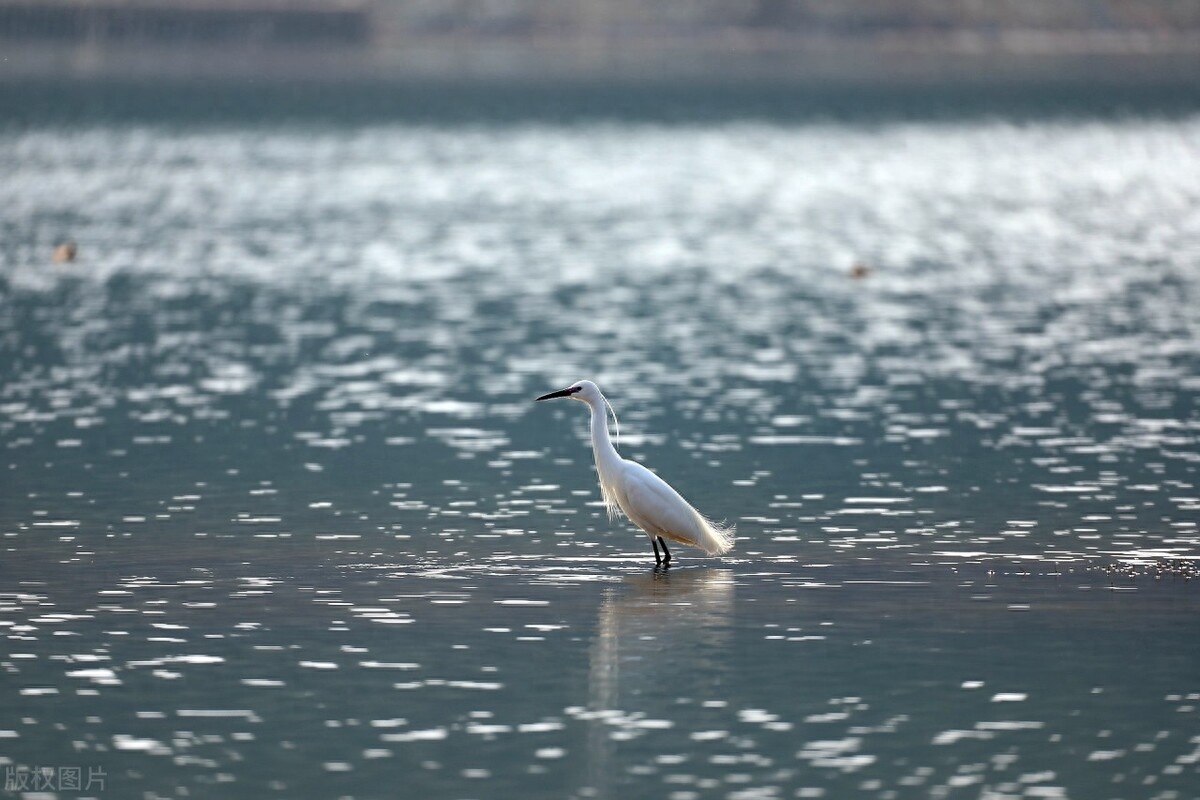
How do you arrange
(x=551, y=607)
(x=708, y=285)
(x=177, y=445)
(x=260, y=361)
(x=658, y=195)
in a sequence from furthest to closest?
(x=658, y=195) < (x=708, y=285) < (x=260, y=361) < (x=177, y=445) < (x=551, y=607)

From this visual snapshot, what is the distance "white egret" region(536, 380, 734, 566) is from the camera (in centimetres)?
2017

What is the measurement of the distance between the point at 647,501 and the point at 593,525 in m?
2.85

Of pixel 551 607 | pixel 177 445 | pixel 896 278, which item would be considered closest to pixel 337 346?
pixel 177 445

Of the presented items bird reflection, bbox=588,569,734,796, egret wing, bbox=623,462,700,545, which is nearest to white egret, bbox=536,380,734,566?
egret wing, bbox=623,462,700,545

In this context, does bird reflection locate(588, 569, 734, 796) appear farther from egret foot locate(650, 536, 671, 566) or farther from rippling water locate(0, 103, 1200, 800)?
egret foot locate(650, 536, 671, 566)

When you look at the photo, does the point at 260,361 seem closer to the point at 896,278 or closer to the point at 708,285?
the point at 708,285

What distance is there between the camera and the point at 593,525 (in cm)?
2297

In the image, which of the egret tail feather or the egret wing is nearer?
the egret wing

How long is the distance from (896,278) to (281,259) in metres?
15.5

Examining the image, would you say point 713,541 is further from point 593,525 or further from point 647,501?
point 593,525

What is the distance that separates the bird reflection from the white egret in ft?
1.13

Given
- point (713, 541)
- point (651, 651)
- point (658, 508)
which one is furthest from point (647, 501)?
point (651, 651)

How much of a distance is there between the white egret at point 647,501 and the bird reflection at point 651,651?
1.13 feet

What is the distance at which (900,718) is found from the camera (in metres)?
16.0
